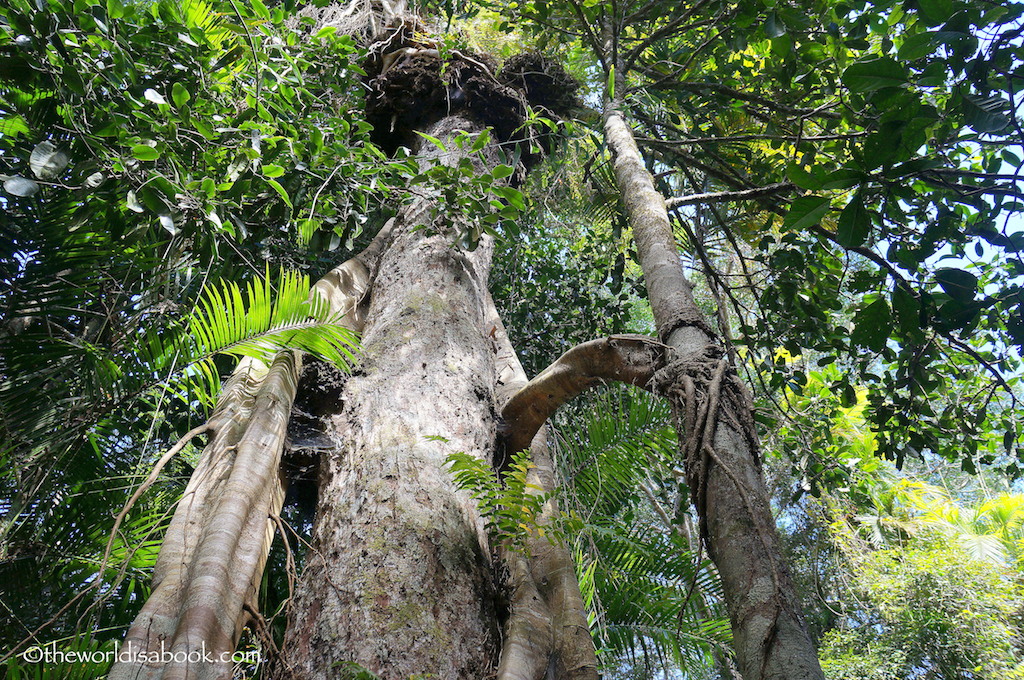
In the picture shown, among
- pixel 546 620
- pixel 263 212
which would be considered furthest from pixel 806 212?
pixel 263 212

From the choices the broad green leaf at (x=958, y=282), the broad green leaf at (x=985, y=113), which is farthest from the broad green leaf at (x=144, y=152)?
the broad green leaf at (x=958, y=282)

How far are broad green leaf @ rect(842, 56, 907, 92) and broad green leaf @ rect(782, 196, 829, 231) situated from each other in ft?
1.13

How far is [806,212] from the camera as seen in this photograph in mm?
1603

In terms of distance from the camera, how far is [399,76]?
4.15 meters

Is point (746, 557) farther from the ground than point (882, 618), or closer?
closer

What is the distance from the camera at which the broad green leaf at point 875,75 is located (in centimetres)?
166

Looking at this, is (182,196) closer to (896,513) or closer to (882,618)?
(882,618)

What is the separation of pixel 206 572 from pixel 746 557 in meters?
1.49

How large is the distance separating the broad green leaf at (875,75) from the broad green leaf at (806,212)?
0.34m

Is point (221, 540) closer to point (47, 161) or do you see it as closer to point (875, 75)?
point (47, 161)

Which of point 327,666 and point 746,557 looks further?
point 327,666

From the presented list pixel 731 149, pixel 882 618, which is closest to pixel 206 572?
pixel 731 149

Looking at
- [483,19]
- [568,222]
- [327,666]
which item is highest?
[483,19]

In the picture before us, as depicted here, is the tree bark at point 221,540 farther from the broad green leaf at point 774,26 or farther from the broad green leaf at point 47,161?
the broad green leaf at point 774,26
